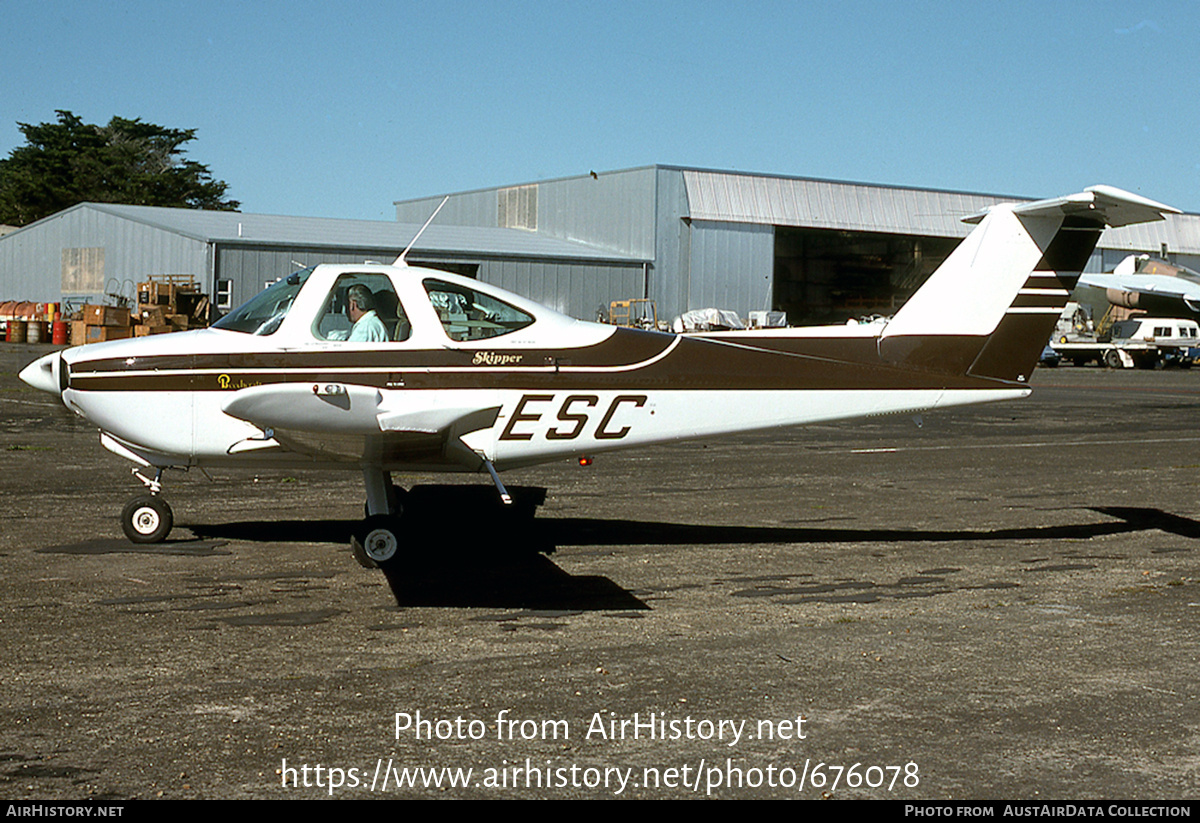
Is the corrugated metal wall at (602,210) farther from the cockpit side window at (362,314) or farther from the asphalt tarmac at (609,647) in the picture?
the cockpit side window at (362,314)

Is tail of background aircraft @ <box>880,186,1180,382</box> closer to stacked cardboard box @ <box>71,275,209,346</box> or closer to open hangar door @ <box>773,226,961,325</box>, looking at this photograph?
stacked cardboard box @ <box>71,275,209,346</box>

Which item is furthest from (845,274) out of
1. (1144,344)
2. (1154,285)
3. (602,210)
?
(1144,344)

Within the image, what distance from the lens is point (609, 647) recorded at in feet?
21.0

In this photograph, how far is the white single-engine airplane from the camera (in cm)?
841

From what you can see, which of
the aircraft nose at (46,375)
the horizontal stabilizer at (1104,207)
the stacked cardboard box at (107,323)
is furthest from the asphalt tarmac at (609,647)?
the stacked cardboard box at (107,323)

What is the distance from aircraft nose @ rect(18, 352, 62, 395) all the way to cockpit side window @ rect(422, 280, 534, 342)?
2.76 meters

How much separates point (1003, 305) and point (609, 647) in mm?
4912

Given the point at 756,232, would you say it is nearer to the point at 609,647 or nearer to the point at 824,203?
the point at 824,203

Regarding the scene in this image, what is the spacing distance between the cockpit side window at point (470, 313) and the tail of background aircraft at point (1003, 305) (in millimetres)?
3027

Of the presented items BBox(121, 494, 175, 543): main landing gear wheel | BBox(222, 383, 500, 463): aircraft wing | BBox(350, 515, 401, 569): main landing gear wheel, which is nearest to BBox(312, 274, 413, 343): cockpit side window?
BBox(222, 383, 500, 463): aircraft wing

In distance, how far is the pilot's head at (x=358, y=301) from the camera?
8.49m

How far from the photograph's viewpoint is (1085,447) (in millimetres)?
18172

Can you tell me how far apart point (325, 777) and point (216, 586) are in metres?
3.65

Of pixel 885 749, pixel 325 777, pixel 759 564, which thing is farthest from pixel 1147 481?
pixel 325 777
